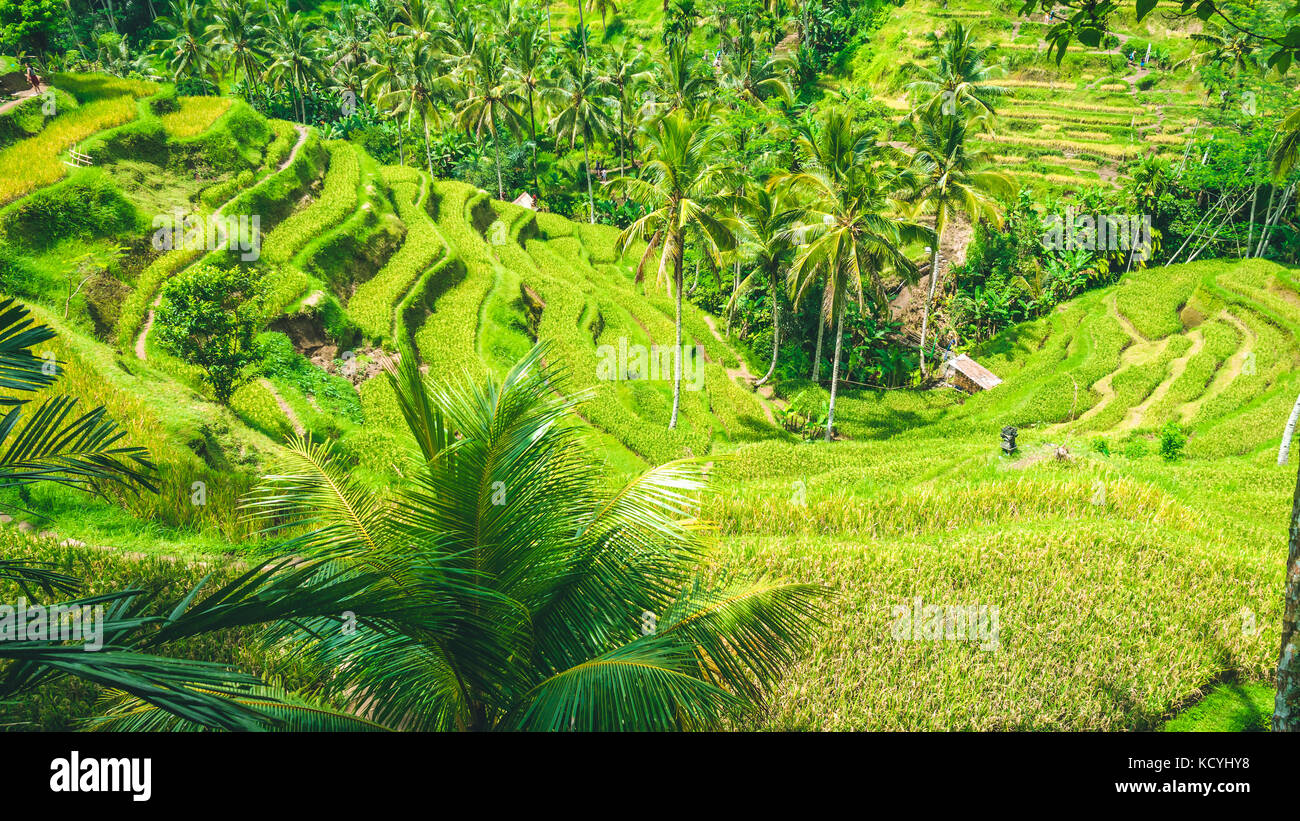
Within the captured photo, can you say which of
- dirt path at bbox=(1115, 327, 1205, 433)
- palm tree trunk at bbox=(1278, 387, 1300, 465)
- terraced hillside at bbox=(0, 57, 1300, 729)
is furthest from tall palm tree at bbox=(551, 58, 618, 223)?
palm tree trunk at bbox=(1278, 387, 1300, 465)

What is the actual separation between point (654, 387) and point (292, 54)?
133 feet

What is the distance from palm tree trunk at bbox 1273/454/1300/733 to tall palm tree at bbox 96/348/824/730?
313 cm

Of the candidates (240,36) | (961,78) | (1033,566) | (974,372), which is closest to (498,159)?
(240,36)

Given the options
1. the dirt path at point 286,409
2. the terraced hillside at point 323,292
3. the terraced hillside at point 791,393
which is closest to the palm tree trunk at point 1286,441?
the terraced hillside at point 791,393

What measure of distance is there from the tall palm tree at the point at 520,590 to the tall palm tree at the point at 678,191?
15.2 m

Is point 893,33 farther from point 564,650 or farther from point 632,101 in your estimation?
point 564,650

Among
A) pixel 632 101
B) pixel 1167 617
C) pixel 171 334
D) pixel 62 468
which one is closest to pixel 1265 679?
pixel 1167 617

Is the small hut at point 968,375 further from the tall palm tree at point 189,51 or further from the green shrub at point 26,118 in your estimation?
the tall palm tree at point 189,51

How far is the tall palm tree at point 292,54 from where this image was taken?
44.9 meters

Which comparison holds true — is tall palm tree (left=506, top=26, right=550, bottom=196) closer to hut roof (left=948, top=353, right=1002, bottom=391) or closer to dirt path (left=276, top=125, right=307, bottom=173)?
dirt path (left=276, top=125, right=307, bottom=173)

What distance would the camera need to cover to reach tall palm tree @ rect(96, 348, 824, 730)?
347 cm

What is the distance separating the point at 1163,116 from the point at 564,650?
53012mm

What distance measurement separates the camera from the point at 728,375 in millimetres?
27469

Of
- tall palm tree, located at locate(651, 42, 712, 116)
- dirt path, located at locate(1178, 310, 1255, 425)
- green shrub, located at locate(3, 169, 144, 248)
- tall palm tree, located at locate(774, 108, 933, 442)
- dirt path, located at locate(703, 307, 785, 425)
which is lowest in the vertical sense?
dirt path, located at locate(703, 307, 785, 425)
